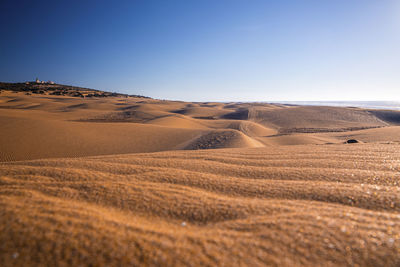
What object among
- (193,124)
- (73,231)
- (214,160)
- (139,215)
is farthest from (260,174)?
(193,124)

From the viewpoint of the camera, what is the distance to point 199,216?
98 centimetres

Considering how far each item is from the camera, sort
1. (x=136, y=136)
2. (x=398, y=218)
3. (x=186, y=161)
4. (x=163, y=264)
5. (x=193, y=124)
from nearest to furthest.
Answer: (x=163, y=264) < (x=398, y=218) < (x=186, y=161) < (x=136, y=136) < (x=193, y=124)

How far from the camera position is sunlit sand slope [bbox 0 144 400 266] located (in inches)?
27.0

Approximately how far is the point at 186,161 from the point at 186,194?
0.81m

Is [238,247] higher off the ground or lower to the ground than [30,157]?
higher

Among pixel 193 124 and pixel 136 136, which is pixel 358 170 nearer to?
pixel 136 136

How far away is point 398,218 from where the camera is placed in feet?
3.00

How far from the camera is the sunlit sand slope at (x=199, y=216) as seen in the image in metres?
0.69

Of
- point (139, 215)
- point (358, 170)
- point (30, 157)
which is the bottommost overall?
point (30, 157)

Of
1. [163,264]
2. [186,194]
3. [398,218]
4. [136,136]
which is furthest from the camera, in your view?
[136,136]

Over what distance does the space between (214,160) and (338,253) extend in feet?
4.53

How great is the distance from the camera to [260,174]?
161 cm

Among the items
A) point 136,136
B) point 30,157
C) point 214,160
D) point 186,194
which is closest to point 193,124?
point 136,136

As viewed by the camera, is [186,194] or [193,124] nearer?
[186,194]
